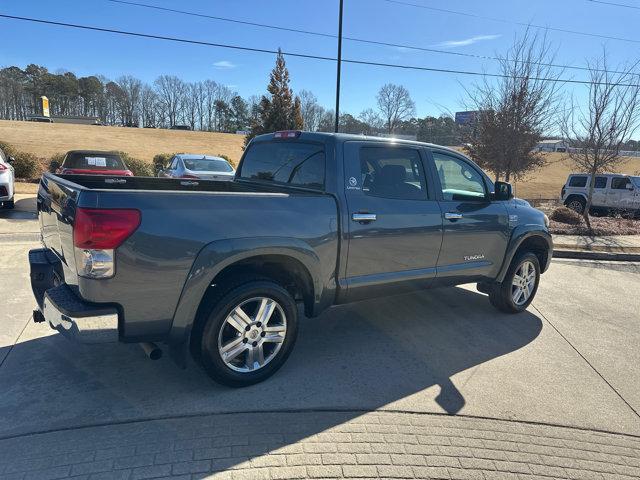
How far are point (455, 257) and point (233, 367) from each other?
2.47 metres

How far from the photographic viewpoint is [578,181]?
17.5m

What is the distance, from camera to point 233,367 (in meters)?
3.29

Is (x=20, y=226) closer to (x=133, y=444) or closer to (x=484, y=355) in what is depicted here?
(x=133, y=444)

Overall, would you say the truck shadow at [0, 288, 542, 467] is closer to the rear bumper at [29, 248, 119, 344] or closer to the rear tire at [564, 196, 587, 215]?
the rear bumper at [29, 248, 119, 344]

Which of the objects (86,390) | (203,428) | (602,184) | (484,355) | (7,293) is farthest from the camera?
(602,184)

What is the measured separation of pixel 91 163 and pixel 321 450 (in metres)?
10.9

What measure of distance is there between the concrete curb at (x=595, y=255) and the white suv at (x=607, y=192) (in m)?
8.38

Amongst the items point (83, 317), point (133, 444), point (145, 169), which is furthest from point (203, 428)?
point (145, 169)

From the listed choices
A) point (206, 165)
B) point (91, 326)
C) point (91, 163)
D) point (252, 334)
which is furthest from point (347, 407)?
point (206, 165)

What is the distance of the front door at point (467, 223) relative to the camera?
4.44m

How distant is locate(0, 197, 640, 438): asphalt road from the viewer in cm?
316

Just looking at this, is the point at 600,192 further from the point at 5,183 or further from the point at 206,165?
the point at 5,183

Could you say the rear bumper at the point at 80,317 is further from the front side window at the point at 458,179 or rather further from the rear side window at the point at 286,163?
the front side window at the point at 458,179

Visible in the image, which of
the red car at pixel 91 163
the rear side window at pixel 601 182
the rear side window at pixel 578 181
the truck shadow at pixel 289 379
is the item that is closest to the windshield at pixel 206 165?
the red car at pixel 91 163
